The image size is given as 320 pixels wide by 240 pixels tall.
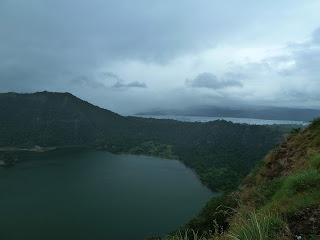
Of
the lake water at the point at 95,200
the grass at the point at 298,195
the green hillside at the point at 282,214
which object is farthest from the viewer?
the lake water at the point at 95,200

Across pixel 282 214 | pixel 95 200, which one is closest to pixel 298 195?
pixel 282 214

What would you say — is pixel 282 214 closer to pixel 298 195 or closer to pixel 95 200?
A: pixel 298 195

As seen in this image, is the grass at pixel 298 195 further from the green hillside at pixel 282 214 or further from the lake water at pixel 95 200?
the lake water at pixel 95 200

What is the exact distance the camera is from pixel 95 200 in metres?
69.7

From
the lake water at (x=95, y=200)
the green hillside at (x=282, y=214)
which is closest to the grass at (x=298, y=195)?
the green hillside at (x=282, y=214)

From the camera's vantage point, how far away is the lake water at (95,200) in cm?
5017

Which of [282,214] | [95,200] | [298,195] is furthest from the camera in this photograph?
[95,200]

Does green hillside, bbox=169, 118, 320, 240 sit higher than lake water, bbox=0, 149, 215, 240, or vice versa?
green hillside, bbox=169, 118, 320, 240

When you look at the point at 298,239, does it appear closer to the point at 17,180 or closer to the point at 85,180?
the point at 85,180

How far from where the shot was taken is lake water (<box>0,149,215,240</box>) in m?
50.2

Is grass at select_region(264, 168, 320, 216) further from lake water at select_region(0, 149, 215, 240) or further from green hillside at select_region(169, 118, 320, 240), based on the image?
lake water at select_region(0, 149, 215, 240)

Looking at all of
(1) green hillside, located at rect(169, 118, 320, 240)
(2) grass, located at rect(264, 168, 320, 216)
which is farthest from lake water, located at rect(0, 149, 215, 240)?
(2) grass, located at rect(264, 168, 320, 216)

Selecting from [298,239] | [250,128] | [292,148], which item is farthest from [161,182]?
[250,128]

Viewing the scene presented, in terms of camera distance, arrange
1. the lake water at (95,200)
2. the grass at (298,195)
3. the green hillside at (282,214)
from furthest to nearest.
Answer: the lake water at (95,200) → the grass at (298,195) → the green hillside at (282,214)
